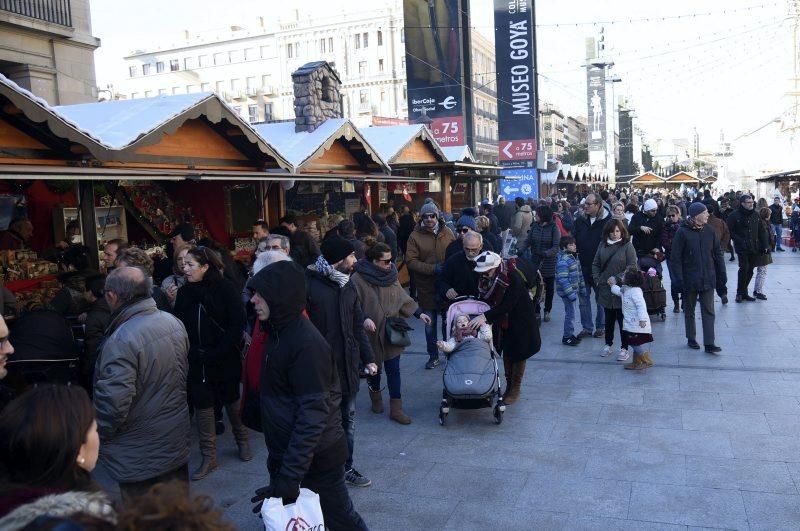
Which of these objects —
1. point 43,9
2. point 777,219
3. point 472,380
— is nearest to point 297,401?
point 472,380

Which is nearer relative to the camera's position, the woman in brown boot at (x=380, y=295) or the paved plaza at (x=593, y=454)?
the paved plaza at (x=593, y=454)

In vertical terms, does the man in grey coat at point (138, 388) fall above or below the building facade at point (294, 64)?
below

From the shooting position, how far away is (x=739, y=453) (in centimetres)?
522

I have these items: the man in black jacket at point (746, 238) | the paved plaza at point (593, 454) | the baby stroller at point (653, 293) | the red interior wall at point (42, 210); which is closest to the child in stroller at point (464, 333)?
the paved plaza at point (593, 454)

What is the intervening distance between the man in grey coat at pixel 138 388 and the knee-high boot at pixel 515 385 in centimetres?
357

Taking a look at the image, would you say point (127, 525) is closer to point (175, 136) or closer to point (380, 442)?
point (380, 442)

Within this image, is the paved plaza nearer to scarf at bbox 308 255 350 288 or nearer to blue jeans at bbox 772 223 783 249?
scarf at bbox 308 255 350 288

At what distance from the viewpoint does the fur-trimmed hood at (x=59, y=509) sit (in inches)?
57.0

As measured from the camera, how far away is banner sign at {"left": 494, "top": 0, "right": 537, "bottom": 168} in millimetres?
24562

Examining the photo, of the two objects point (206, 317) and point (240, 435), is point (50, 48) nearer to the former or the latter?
point (206, 317)

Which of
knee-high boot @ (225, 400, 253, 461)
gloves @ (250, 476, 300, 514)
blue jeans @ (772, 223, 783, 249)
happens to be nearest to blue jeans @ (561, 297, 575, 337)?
knee-high boot @ (225, 400, 253, 461)

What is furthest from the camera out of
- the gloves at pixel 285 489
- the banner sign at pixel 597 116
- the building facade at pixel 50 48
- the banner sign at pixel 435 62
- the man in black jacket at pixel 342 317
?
the banner sign at pixel 597 116

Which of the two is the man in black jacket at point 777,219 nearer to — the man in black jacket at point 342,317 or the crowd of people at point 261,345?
the crowd of people at point 261,345

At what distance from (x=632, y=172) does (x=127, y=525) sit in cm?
9493
